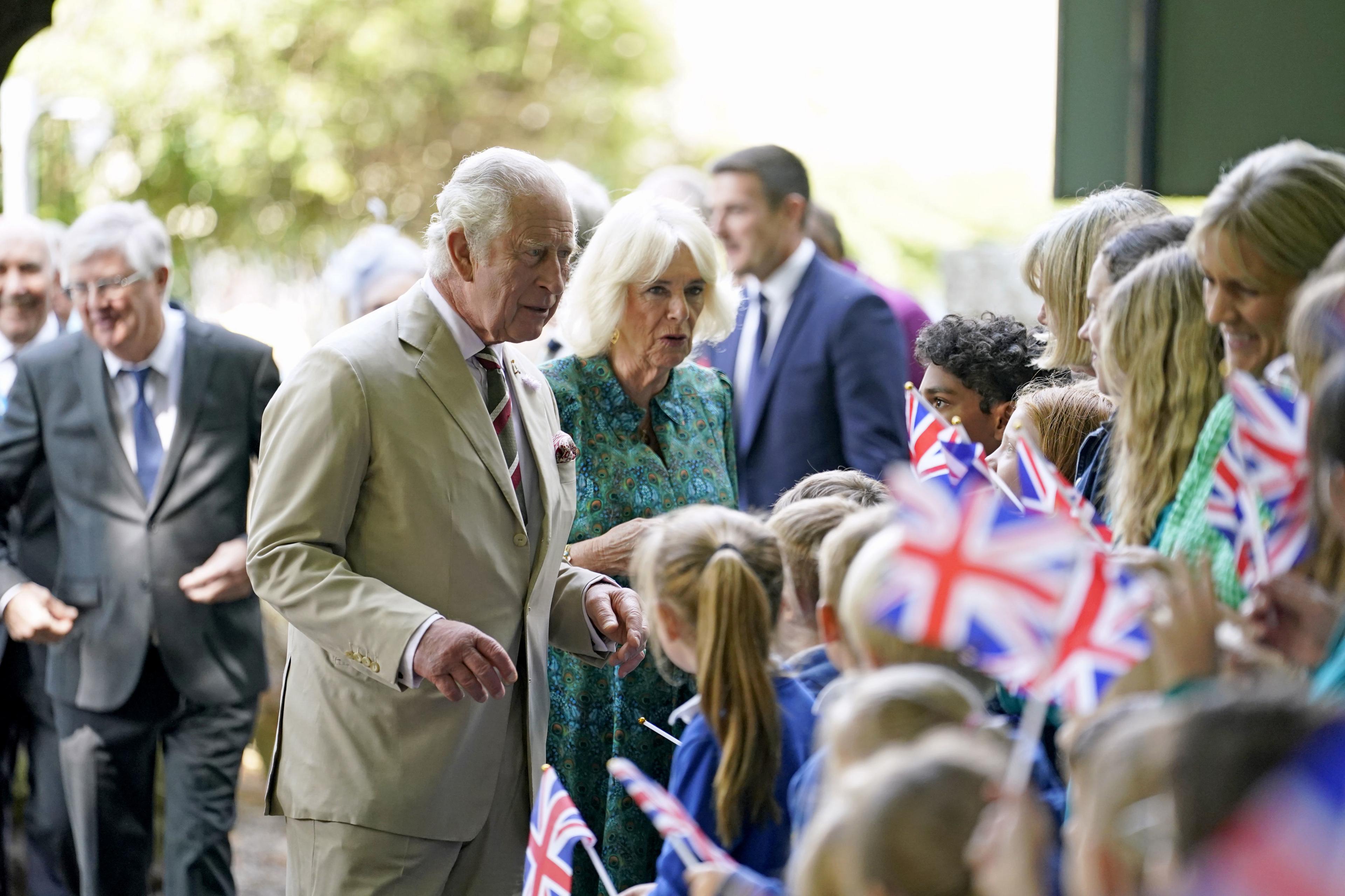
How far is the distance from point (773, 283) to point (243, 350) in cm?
163

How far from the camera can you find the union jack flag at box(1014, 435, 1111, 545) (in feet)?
6.99

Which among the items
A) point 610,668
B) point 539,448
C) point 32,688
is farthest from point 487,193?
point 32,688

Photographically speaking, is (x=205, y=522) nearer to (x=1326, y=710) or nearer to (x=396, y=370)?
(x=396, y=370)

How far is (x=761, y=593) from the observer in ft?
7.26

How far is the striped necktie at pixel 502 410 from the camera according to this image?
118 inches

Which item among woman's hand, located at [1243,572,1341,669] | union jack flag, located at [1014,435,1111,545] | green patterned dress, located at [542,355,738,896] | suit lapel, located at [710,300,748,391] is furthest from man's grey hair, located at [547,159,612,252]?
woman's hand, located at [1243,572,1341,669]

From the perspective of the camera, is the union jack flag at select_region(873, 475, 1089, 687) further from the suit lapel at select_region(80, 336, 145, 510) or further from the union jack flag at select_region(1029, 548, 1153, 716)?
the suit lapel at select_region(80, 336, 145, 510)

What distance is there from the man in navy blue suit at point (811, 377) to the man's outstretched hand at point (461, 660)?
1777 millimetres

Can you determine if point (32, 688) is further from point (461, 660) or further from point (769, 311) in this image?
point (461, 660)

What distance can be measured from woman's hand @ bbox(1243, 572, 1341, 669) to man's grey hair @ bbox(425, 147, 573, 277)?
166cm

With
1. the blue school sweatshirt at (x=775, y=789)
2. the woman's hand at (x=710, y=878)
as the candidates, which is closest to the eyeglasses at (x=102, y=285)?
the blue school sweatshirt at (x=775, y=789)

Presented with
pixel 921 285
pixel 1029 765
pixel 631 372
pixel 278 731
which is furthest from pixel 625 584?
pixel 921 285

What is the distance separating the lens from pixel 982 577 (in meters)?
1.56

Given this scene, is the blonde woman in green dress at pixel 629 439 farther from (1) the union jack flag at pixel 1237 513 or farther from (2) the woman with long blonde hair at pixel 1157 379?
(1) the union jack flag at pixel 1237 513
